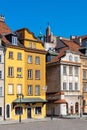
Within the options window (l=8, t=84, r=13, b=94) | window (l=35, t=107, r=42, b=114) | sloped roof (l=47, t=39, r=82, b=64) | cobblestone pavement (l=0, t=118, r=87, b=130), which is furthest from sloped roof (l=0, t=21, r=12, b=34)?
cobblestone pavement (l=0, t=118, r=87, b=130)

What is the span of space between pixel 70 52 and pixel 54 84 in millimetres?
7698

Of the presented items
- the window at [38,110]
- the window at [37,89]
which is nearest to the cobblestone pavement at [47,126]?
the window at [38,110]

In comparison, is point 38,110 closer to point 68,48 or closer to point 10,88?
point 10,88

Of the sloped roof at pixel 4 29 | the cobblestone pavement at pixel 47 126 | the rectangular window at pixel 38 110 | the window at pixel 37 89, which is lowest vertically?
the cobblestone pavement at pixel 47 126

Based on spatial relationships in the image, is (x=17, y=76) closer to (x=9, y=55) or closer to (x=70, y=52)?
(x=9, y=55)

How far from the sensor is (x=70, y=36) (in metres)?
91.6

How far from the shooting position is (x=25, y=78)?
6184 cm

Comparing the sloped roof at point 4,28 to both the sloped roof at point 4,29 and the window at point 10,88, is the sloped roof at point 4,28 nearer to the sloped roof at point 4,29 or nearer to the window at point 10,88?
the sloped roof at point 4,29

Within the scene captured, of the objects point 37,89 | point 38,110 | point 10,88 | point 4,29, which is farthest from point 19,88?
point 4,29

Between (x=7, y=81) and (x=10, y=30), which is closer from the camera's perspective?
(x=7, y=81)

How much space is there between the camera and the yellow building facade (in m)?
59.1

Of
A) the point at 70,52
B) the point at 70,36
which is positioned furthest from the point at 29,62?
the point at 70,36

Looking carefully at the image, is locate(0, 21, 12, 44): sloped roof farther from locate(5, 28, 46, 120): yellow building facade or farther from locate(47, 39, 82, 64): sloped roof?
locate(47, 39, 82, 64): sloped roof

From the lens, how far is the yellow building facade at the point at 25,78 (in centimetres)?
5909
